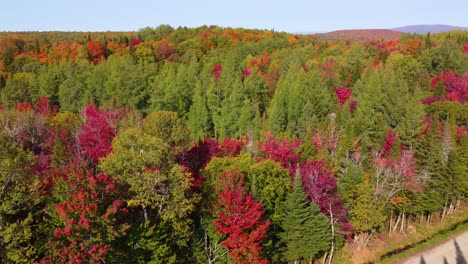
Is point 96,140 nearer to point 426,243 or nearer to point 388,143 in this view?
point 426,243

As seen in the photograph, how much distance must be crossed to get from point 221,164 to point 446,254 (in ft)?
73.0

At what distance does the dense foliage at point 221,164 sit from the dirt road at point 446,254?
4.17 meters

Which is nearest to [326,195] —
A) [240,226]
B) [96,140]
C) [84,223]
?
[240,226]

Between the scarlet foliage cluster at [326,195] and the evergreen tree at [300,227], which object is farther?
the scarlet foliage cluster at [326,195]

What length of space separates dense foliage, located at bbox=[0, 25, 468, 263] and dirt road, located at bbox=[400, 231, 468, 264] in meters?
4.17

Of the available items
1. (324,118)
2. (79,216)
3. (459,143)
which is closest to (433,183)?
(459,143)

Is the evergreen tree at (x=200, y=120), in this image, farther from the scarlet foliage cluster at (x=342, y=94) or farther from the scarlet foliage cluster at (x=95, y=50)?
the scarlet foliage cluster at (x=95, y=50)

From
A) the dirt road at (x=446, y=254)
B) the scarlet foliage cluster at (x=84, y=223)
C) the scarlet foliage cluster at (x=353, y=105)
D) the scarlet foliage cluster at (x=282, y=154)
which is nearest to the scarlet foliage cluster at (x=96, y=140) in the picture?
the scarlet foliage cluster at (x=84, y=223)

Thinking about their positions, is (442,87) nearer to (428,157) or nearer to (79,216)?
(428,157)

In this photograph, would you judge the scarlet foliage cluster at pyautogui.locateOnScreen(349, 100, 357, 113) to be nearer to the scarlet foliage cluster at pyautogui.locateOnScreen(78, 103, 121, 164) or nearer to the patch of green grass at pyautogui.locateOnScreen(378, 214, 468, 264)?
the patch of green grass at pyautogui.locateOnScreen(378, 214, 468, 264)

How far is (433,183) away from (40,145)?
4404 cm

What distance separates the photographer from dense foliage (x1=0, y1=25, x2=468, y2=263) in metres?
26.1

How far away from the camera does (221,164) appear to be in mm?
36344

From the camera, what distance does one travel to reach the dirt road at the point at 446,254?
36.9 m
